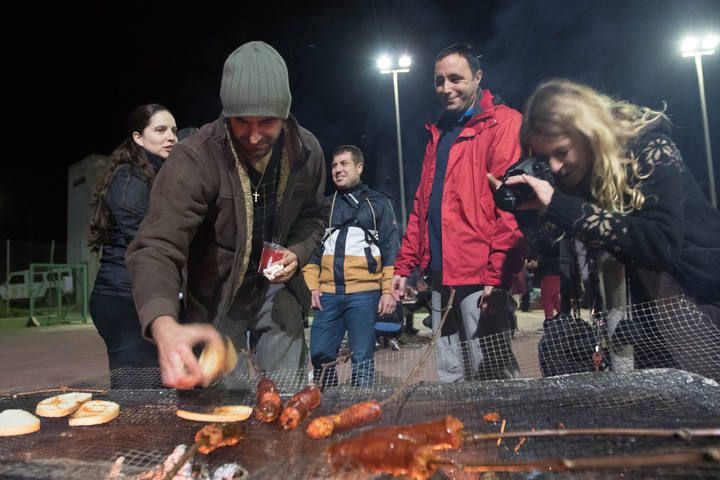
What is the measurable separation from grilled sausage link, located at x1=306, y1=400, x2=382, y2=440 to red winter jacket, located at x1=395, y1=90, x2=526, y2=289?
168cm

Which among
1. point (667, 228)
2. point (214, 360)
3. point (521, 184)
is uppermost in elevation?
point (521, 184)

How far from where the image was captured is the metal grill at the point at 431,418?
5.24 feet

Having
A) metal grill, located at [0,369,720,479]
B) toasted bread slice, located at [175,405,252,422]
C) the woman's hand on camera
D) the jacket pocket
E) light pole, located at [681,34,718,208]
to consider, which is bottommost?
metal grill, located at [0,369,720,479]

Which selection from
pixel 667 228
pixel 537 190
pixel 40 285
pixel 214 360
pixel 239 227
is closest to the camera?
pixel 214 360

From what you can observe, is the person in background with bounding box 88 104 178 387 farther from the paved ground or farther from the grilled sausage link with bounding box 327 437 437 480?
the grilled sausage link with bounding box 327 437 437 480

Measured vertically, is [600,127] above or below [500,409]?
above

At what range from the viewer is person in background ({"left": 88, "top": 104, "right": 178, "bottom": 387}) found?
305 cm

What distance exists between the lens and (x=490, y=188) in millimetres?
3482

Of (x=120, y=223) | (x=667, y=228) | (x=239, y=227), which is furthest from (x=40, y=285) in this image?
(x=667, y=228)

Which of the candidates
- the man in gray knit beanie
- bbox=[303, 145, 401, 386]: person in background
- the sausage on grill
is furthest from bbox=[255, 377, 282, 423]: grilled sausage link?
bbox=[303, 145, 401, 386]: person in background

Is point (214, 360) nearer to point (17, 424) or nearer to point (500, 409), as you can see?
point (17, 424)

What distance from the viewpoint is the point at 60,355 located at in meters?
7.98

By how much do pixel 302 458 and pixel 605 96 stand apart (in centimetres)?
327

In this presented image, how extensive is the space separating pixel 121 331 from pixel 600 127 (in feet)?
11.5
